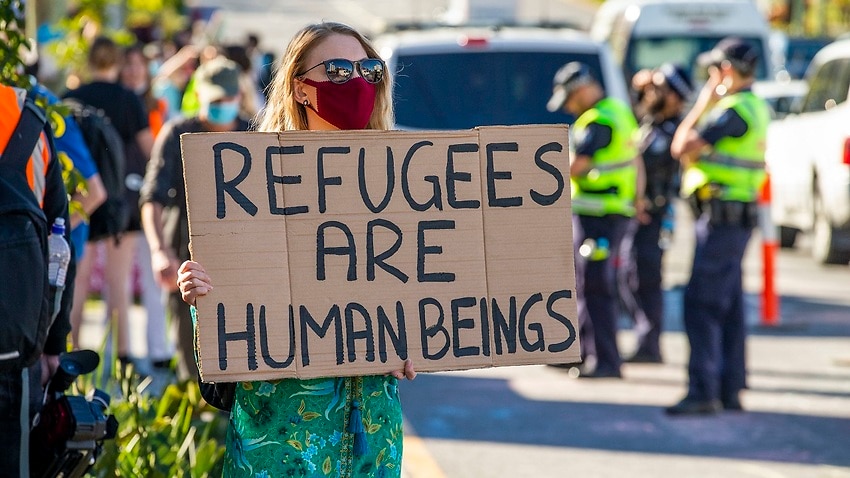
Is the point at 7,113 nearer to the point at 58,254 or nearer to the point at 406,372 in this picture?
the point at 58,254

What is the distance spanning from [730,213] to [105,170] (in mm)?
3208

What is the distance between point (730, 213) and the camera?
7414mm

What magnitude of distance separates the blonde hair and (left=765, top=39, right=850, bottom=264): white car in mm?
9425

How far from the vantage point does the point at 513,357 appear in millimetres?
3459

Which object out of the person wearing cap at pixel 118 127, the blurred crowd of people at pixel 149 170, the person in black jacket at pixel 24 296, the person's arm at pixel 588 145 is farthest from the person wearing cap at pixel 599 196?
the person in black jacket at pixel 24 296

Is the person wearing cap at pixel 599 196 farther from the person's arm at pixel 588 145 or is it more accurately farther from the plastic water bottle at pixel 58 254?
the plastic water bottle at pixel 58 254

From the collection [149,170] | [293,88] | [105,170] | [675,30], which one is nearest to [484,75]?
[105,170]

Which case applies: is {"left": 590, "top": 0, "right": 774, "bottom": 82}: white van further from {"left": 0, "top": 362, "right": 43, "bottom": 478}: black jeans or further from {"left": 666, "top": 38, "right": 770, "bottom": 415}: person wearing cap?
{"left": 0, "top": 362, "right": 43, "bottom": 478}: black jeans

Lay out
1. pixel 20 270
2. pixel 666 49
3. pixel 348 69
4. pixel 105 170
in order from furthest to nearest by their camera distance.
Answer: pixel 666 49
pixel 105 170
pixel 348 69
pixel 20 270

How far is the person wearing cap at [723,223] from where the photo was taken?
7434 millimetres

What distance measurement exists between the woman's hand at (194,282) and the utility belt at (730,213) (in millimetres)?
4677

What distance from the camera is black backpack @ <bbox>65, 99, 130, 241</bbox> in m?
6.67

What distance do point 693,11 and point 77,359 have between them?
18.8m

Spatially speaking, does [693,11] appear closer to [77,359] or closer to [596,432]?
[596,432]
